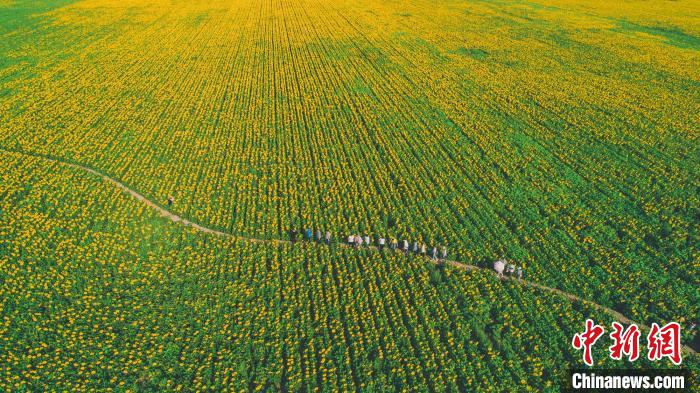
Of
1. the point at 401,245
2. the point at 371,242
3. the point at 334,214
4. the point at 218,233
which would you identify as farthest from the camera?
the point at 334,214

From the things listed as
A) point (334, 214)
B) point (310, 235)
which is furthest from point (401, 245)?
point (310, 235)

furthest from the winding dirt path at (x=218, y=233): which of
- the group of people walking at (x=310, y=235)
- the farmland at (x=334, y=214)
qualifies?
the group of people walking at (x=310, y=235)

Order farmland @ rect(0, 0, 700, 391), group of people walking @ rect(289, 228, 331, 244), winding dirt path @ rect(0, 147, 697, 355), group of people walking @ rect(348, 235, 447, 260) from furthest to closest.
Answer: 1. group of people walking @ rect(289, 228, 331, 244)
2. group of people walking @ rect(348, 235, 447, 260)
3. winding dirt path @ rect(0, 147, 697, 355)
4. farmland @ rect(0, 0, 700, 391)

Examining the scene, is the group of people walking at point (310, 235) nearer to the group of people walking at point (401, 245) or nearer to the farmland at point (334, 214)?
the farmland at point (334, 214)

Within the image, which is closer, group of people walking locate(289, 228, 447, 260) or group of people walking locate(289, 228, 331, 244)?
group of people walking locate(289, 228, 447, 260)

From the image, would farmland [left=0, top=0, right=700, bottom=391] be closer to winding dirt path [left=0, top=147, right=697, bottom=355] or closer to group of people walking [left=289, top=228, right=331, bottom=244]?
winding dirt path [left=0, top=147, right=697, bottom=355]

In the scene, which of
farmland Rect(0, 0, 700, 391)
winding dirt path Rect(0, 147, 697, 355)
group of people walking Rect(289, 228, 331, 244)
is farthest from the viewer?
group of people walking Rect(289, 228, 331, 244)

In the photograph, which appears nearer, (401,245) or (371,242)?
(401,245)

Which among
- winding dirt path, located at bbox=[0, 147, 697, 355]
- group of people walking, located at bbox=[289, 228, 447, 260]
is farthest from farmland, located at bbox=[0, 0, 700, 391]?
group of people walking, located at bbox=[289, 228, 447, 260]

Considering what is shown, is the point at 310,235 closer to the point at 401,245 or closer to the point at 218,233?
the point at 401,245
